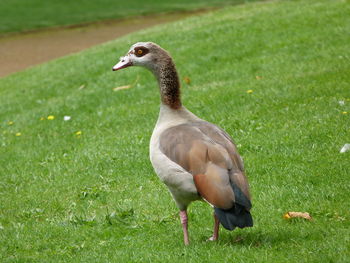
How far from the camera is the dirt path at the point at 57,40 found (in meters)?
18.7

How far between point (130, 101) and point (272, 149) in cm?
431

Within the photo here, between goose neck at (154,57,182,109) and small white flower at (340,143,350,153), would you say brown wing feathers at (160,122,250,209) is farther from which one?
small white flower at (340,143,350,153)

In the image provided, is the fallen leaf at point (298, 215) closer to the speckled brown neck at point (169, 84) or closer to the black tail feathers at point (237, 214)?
the black tail feathers at point (237, 214)

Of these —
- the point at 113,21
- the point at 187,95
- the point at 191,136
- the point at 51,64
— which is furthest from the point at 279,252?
the point at 113,21

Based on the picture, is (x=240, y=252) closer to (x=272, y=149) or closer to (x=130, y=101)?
(x=272, y=149)

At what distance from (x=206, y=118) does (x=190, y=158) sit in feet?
14.0

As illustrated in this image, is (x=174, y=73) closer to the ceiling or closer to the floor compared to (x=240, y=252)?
closer to the ceiling

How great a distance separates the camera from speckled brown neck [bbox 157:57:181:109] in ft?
19.2

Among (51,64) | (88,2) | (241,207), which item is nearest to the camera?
(241,207)

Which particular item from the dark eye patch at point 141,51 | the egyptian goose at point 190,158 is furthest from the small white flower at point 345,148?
the dark eye patch at point 141,51

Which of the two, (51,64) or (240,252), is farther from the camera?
(51,64)

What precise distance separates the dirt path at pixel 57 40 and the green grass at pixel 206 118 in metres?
2.82

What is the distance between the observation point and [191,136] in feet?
17.7

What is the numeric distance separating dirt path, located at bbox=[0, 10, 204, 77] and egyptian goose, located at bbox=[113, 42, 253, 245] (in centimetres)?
1217
